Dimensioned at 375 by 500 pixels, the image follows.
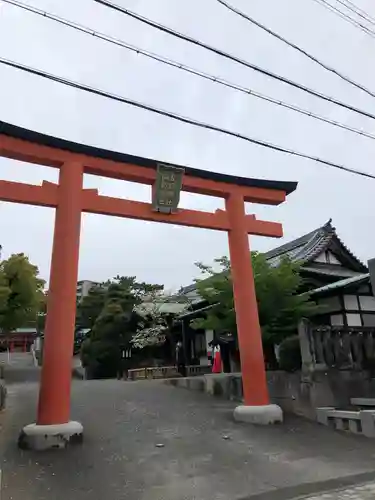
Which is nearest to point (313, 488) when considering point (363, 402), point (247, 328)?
point (247, 328)

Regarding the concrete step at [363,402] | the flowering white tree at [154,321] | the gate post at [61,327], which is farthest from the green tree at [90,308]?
the concrete step at [363,402]

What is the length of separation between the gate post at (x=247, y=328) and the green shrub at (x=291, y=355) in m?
1.46

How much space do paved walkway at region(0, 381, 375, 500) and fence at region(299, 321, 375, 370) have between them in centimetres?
183

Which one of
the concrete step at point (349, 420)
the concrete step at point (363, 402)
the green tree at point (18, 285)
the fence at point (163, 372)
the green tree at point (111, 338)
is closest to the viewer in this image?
the concrete step at point (349, 420)

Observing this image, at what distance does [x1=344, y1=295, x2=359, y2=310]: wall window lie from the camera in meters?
14.9

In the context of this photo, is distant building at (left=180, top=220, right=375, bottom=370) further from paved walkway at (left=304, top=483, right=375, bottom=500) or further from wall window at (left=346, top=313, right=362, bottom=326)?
paved walkway at (left=304, top=483, right=375, bottom=500)

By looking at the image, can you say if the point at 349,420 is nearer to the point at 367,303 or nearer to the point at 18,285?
the point at 367,303

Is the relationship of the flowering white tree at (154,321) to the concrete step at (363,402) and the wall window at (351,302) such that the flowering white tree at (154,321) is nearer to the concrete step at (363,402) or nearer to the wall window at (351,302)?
the wall window at (351,302)

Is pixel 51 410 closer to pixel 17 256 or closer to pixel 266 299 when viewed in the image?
pixel 266 299

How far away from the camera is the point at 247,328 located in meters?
10.6

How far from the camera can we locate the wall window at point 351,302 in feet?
48.9

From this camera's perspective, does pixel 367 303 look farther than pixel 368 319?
Yes

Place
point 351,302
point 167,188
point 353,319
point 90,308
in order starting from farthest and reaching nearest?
point 90,308
point 351,302
point 353,319
point 167,188

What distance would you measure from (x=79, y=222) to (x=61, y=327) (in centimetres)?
245
